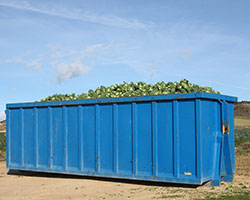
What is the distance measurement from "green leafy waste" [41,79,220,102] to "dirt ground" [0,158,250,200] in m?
2.57

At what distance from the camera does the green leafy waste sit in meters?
9.68

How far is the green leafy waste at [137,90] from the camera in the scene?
9675 mm

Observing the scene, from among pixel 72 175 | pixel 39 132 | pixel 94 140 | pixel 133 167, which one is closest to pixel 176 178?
pixel 133 167

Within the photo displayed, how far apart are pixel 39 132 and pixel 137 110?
398 cm

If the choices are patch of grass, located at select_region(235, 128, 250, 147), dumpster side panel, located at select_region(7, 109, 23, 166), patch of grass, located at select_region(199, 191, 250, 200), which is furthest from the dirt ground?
patch of grass, located at select_region(235, 128, 250, 147)

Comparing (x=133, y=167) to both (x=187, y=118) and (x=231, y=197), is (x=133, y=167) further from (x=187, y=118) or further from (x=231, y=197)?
(x=231, y=197)

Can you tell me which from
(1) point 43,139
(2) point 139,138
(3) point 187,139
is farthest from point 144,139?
(1) point 43,139

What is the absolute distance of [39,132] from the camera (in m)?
11.7

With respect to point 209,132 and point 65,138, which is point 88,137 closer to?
point 65,138

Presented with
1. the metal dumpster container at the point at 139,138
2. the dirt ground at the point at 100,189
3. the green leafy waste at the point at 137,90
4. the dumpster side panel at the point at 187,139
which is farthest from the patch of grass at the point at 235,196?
the green leafy waste at the point at 137,90

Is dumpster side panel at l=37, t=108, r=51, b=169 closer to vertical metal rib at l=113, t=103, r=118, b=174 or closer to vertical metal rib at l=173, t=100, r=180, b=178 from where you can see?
vertical metal rib at l=113, t=103, r=118, b=174

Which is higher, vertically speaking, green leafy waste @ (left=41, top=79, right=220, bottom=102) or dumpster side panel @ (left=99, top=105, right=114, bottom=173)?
green leafy waste @ (left=41, top=79, right=220, bottom=102)

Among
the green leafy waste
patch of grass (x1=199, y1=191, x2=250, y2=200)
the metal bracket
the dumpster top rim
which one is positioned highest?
the green leafy waste

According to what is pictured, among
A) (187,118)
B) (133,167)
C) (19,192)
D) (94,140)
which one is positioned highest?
(187,118)
